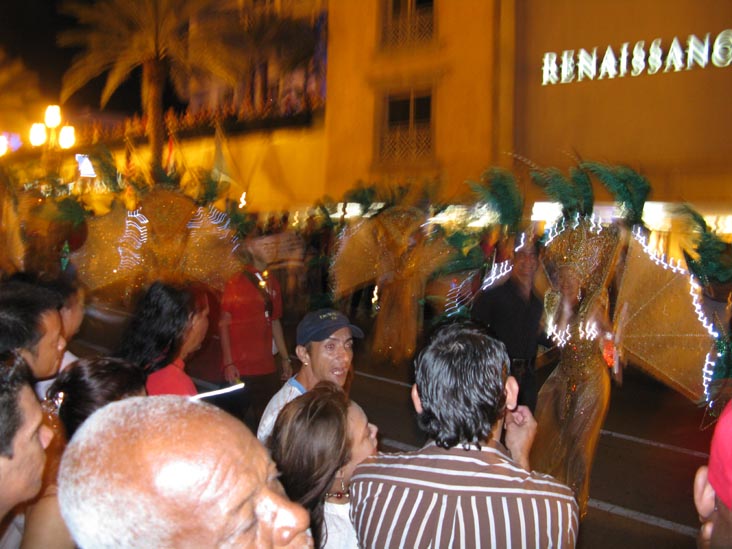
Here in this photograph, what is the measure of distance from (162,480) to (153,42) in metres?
19.5

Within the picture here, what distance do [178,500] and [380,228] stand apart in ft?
28.4

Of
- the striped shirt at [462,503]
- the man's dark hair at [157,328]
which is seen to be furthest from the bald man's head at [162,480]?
the man's dark hair at [157,328]

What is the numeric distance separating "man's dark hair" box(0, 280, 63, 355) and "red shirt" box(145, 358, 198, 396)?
1.94ft

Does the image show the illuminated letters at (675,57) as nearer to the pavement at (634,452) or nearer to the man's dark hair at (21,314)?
the pavement at (634,452)

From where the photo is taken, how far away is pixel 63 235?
11.9 metres

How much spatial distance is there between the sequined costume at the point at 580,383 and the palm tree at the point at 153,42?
16051 mm

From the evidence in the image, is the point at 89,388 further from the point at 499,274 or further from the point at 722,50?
the point at 722,50

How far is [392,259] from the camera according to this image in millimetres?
9766

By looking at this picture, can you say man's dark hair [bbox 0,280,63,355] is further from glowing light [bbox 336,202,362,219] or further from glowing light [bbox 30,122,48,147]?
glowing light [bbox 30,122,48,147]

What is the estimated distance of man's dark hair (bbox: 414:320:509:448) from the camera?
218cm

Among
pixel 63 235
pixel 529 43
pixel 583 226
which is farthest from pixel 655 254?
pixel 529 43

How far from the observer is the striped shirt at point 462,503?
1.95 metres

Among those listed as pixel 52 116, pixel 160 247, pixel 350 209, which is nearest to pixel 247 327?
pixel 160 247

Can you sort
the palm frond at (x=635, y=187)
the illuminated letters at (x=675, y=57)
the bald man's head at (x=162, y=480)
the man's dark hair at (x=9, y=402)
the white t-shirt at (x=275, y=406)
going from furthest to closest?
the illuminated letters at (x=675, y=57)
the palm frond at (x=635, y=187)
the white t-shirt at (x=275, y=406)
the man's dark hair at (x=9, y=402)
the bald man's head at (x=162, y=480)
